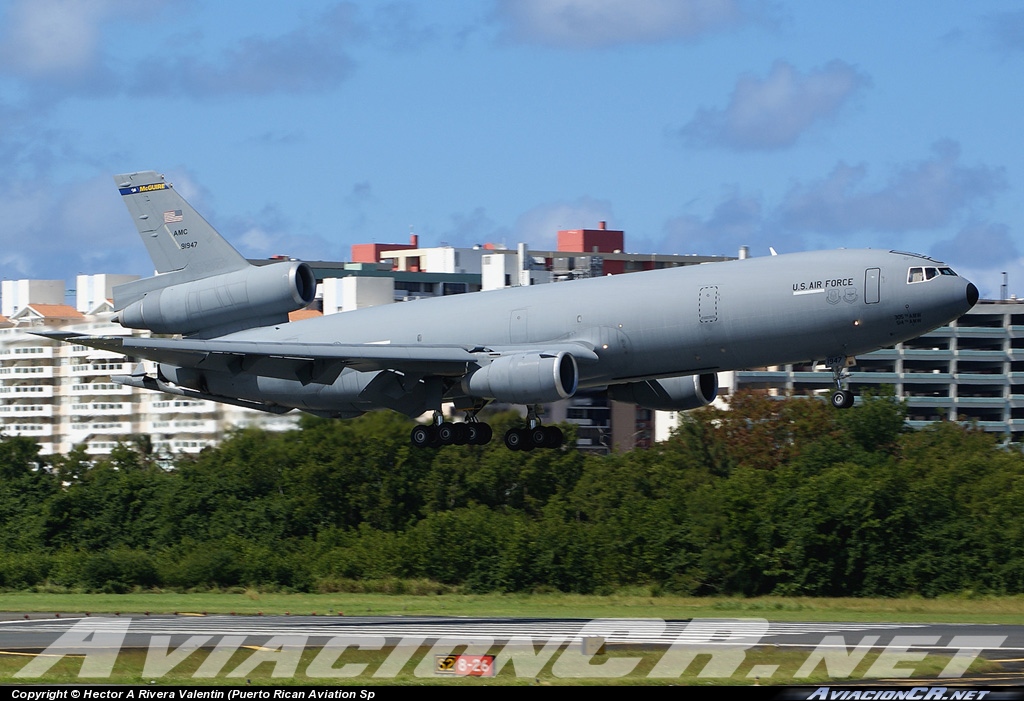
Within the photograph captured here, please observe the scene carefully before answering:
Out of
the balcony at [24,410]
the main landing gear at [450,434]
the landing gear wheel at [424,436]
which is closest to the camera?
the main landing gear at [450,434]

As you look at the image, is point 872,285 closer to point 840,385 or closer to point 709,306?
point 840,385

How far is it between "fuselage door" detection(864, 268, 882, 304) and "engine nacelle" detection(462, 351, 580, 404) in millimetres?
7927

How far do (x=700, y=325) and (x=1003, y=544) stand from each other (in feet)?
111

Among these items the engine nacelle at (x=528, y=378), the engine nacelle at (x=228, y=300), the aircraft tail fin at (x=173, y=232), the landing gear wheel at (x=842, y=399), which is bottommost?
the landing gear wheel at (x=842, y=399)

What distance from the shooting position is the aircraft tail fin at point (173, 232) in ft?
156

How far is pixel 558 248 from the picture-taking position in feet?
638

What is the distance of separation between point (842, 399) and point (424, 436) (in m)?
12.5

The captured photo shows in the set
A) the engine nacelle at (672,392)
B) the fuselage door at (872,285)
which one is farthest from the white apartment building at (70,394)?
the fuselage door at (872,285)

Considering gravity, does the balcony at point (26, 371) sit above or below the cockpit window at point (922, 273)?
below

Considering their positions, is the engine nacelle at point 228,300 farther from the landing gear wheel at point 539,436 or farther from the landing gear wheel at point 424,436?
the landing gear wheel at point 539,436

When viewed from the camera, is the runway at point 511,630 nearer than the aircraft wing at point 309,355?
Yes

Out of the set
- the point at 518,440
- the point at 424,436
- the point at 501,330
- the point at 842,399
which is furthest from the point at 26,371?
the point at 842,399

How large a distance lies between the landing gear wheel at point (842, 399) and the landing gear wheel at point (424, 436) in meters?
12.0

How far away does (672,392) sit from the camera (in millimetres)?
45406
